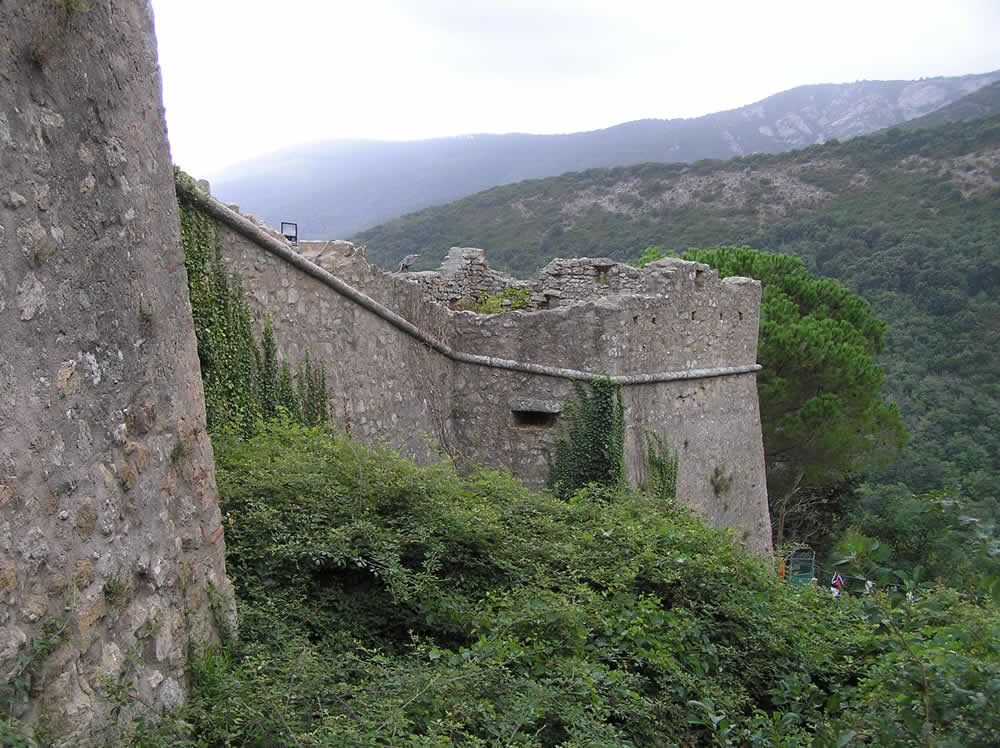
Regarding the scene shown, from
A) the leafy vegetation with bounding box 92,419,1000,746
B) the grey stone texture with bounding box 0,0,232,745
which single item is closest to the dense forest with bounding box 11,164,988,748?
the leafy vegetation with bounding box 92,419,1000,746

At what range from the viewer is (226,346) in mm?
5695

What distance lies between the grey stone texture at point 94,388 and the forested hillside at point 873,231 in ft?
60.7

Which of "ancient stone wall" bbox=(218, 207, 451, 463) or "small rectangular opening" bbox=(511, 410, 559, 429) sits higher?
"ancient stone wall" bbox=(218, 207, 451, 463)

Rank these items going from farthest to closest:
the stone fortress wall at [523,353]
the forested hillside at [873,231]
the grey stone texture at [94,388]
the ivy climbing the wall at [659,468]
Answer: the forested hillside at [873,231]
the ivy climbing the wall at [659,468]
the stone fortress wall at [523,353]
the grey stone texture at [94,388]

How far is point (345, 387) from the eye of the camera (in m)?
7.12

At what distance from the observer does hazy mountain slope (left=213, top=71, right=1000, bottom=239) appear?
77.4 m

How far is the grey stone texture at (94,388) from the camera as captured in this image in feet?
7.57

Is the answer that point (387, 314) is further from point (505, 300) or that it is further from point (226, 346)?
point (505, 300)

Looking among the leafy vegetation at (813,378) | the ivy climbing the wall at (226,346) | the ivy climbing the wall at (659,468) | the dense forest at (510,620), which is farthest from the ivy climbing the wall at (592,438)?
the leafy vegetation at (813,378)

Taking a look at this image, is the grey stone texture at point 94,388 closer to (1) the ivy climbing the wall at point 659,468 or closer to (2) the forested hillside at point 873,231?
(1) the ivy climbing the wall at point 659,468

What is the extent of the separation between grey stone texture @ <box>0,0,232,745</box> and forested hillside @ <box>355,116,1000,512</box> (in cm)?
1851

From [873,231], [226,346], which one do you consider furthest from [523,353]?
[873,231]

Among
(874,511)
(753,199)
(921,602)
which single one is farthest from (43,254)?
(753,199)

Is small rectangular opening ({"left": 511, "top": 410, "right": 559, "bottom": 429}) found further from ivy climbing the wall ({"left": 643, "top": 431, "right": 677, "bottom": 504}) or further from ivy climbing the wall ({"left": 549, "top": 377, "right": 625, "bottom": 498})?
ivy climbing the wall ({"left": 643, "top": 431, "right": 677, "bottom": 504})
